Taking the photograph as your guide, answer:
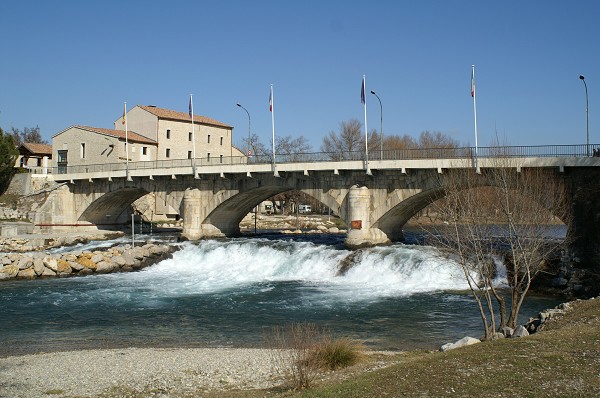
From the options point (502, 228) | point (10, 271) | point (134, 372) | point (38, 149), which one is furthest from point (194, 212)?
point (38, 149)

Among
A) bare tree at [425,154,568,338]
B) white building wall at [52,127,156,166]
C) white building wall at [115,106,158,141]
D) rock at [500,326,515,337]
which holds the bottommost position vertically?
rock at [500,326,515,337]

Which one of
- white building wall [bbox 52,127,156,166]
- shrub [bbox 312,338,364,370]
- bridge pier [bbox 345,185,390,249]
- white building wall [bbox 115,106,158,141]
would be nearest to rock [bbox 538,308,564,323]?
shrub [bbox 312,338,364,370]

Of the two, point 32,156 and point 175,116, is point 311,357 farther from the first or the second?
point 32,156

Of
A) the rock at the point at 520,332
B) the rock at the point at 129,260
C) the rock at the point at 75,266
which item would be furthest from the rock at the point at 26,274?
the rock at the point at 520,332

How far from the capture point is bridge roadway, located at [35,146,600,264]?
33.0m

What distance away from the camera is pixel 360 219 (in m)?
43.0

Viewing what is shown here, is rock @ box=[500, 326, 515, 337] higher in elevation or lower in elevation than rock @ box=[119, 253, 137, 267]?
lower

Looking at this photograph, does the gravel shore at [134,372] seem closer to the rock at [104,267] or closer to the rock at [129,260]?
the rock at [104,267]

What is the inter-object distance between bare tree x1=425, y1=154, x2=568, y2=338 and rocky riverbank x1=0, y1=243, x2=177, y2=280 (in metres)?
21.6

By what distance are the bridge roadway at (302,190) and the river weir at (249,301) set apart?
12.0 feet

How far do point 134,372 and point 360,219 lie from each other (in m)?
27.1

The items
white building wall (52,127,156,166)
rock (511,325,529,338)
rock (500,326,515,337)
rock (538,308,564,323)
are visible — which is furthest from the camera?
white building wall (52,127,156,166)

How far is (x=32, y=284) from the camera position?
37625mm

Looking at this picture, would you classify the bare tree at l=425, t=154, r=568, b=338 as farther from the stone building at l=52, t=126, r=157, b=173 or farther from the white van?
the white van
